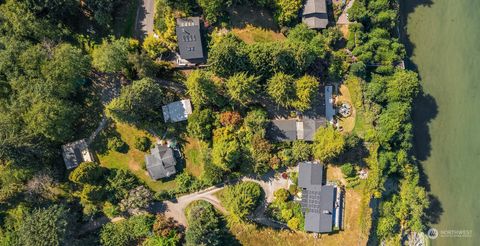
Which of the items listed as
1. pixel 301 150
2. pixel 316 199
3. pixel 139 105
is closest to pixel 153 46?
pixel 139 105

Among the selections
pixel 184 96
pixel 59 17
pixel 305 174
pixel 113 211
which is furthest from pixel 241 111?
pixel 59 17

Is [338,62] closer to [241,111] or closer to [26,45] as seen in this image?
[241,111]

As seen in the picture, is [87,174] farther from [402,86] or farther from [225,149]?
[402,86]

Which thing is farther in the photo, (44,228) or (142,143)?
(142,143)

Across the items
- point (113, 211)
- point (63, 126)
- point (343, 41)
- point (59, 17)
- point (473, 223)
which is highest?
point (59, 17)

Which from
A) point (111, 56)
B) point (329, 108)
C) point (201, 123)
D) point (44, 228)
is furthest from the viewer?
point (329, 108)

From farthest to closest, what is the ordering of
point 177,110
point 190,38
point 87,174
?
point 177,110
point 190,38
point 87,174

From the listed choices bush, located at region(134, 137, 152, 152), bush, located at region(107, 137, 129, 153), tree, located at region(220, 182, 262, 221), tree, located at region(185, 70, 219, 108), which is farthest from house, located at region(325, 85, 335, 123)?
bush, located at region(107, 137, 129, 153)
